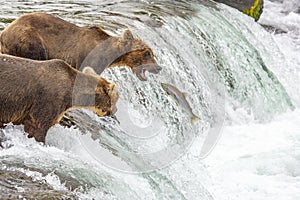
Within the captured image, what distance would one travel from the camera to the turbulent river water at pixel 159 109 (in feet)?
14.9

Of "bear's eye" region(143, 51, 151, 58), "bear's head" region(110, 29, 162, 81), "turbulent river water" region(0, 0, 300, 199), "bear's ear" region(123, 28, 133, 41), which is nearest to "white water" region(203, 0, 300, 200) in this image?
"turbulent river water" region(0, 0, 300, 199)

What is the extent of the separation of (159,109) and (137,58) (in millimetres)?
669

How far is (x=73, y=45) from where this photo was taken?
254 inches

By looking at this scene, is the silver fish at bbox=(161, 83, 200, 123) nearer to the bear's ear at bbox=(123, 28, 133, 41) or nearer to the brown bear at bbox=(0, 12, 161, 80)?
the brown bear at bbox=(0, 12, 161, 80)

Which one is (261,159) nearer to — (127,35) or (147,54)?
(147,54)

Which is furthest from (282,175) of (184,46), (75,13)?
(75,13)

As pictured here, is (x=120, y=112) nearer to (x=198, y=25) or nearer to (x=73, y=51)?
(x=73, y=51)

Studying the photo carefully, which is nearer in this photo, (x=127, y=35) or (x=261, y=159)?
(x=127, y=35)

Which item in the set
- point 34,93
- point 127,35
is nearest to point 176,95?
point 127,35

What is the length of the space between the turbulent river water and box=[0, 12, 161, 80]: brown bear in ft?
0.84

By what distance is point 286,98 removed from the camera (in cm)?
888

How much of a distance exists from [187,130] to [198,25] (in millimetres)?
2022

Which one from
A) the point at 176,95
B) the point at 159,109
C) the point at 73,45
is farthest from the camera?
the point at 176,95

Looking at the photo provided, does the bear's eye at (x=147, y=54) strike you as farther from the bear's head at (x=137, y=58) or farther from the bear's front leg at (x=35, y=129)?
the bear's front leg at (x=35, y=129)
